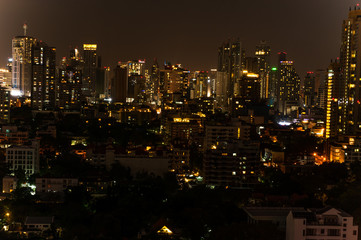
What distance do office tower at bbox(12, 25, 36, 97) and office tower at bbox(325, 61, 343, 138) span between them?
36.2ft

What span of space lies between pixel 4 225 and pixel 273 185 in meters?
3.62

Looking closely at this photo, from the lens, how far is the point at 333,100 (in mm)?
14406

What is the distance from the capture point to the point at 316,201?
6.91m

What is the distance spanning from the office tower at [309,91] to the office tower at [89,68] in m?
8.96

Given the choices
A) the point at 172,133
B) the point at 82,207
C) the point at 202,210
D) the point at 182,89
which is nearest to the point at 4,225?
the point at 82,207

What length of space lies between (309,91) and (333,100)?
1231cm

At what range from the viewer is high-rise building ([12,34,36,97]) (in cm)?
2167

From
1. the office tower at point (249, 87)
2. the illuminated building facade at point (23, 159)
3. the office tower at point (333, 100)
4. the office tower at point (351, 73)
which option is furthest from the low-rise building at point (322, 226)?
the office tower at point (249, 87)

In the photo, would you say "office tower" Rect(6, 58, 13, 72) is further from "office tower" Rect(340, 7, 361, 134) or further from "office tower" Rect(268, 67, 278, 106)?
"office tower" Rect(340, 7, 361, 134)

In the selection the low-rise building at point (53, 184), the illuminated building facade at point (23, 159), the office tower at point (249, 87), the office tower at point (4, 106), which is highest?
the office tower at point (249, 87)

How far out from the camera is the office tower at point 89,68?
2645cm

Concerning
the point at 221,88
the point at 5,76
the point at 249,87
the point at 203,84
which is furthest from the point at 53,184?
the point at 203,84

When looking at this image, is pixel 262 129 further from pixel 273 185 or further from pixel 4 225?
pixel 4 225

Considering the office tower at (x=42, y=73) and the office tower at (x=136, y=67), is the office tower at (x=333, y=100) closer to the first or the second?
the office tower at (x=42, y=73)
